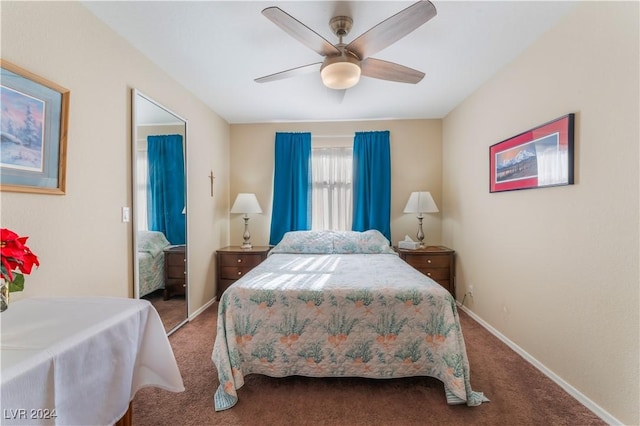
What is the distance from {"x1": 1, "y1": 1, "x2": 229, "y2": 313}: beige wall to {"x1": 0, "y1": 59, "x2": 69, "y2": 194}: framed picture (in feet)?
0.23

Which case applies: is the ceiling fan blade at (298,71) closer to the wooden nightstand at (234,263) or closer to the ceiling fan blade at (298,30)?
the ceiling fan blade at (298,30)

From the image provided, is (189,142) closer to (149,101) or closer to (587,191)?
(149,101)

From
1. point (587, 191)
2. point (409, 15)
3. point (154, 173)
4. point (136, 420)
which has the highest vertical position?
point (409, 15)

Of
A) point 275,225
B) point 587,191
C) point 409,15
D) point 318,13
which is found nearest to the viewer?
point 409,15

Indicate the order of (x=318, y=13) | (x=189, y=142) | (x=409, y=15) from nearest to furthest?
1. (x=409, y=15)
2. (x=318, y=13)
3. (x=189, y=142)

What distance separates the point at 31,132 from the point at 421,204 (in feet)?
11.7

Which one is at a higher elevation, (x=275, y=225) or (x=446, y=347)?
(x=275, y=225)

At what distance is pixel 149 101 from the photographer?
7.75 ft

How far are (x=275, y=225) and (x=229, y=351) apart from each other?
2.31 m

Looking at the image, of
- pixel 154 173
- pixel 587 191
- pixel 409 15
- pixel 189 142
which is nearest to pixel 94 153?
pixel 154 173

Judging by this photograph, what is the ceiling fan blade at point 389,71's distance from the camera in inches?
78.2

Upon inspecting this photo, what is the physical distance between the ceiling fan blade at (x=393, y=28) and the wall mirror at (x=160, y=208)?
1784 mm

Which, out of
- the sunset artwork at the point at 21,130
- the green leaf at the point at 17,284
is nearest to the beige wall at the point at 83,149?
the sunset artwork at the point at 21,130

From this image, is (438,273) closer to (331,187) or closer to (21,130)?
(331,187)
